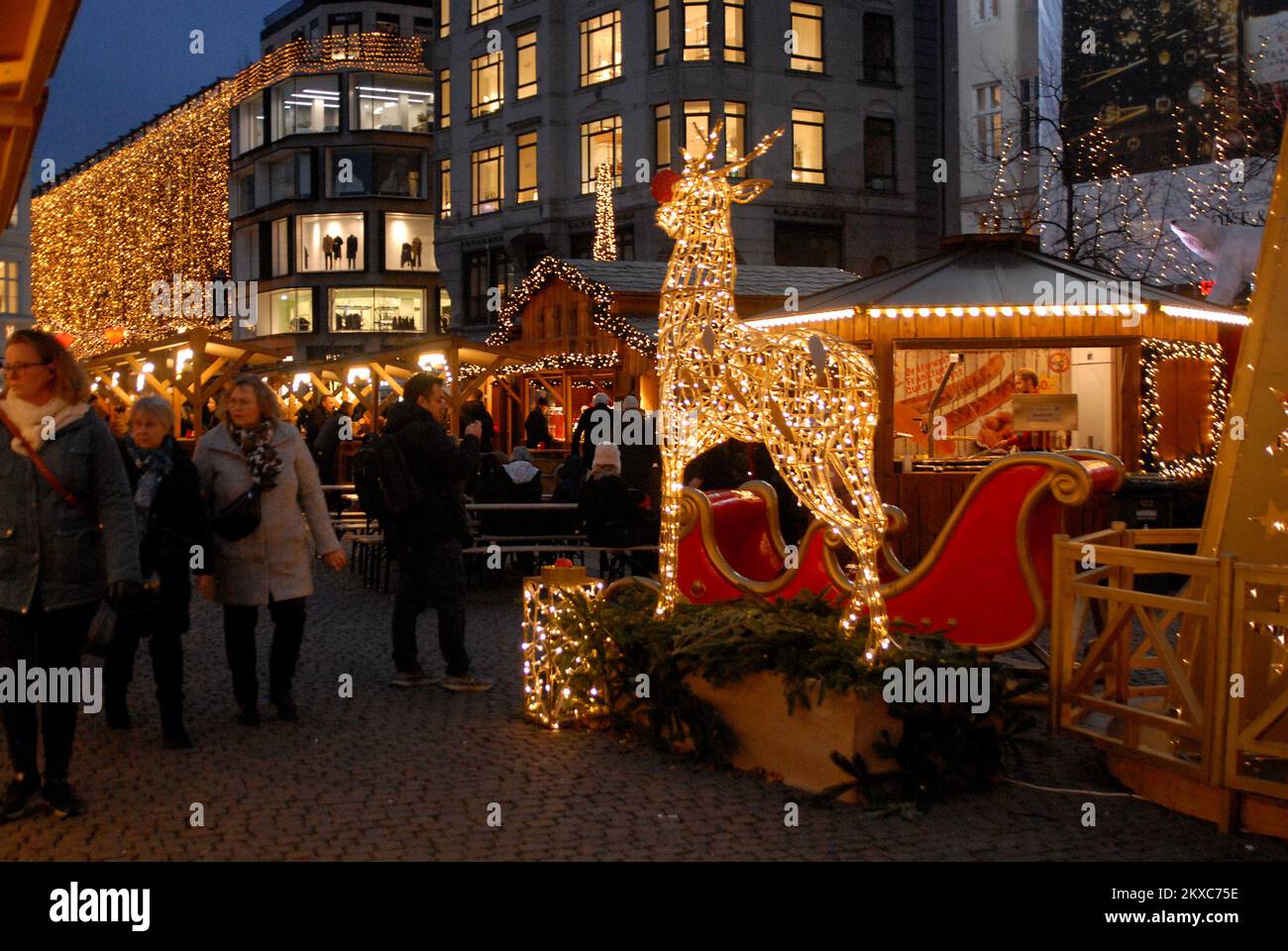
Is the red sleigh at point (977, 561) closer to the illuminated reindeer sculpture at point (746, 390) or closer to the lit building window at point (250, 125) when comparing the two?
the illuminated reindeer sculpture at point (746, 390)

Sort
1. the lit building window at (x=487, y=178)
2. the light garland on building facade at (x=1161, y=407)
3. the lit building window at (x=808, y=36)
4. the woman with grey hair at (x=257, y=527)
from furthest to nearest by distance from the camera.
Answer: the lit building window at (x=487, y=178), the lit building window at (x=808, y=36), the light garland on building facade at (x=1161, y=407), the woman with grey hair at (x=257, y=527)

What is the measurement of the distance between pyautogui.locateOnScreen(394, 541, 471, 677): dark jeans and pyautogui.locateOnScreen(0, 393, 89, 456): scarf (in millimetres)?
2953

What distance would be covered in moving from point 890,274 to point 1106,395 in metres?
3.17

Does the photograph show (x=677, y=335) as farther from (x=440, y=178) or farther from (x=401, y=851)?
(x=440, y=178)

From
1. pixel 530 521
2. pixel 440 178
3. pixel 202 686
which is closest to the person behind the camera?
pixel 202 686

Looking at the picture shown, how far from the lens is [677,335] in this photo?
7.34 meters

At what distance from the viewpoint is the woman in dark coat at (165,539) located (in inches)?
283

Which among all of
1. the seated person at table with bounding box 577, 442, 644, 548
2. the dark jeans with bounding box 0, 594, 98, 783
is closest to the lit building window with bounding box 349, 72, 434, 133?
the seated person at table with bounding box 577, 442, 644, 548

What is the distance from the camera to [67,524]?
19.0 ft

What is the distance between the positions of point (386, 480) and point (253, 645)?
4.40 ft

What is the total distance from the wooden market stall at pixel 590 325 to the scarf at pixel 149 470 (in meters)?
16.5

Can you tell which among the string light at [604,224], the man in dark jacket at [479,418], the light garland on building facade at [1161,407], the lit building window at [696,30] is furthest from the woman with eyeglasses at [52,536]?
the lit building window at [696,30]
